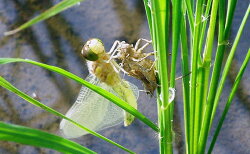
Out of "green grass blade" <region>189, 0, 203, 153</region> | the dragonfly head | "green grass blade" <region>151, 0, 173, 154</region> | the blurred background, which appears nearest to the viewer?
"green grass blade" <region>151, 0, 173, 154</region>

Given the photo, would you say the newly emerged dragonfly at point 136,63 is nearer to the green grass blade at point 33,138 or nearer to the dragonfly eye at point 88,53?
the dragonfly eye at point 88,53

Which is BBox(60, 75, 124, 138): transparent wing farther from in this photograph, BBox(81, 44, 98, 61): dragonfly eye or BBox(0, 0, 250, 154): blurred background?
BBox(0, 0, 250, 154): blurred background

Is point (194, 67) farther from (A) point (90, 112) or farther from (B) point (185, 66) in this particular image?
(A) point (90, 112)

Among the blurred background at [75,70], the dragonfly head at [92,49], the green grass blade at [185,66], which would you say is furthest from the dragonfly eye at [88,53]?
the blurred background at [75,70]

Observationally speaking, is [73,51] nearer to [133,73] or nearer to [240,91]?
[240,91]

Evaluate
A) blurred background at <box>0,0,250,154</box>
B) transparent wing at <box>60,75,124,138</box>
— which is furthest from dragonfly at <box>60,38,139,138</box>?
blurred background at <box>0,0,250,154</box>

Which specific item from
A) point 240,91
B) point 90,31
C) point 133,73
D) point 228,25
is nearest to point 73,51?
point 90,31

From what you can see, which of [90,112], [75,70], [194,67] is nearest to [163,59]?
[194,67]
